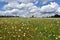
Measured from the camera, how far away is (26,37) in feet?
35.5

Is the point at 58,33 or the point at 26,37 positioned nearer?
the point at 26,37

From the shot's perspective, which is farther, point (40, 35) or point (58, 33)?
point (58, 33)

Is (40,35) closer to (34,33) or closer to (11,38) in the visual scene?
(34,33)

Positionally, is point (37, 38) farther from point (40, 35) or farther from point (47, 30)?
point (47, 30)

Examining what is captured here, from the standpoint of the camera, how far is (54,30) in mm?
13859

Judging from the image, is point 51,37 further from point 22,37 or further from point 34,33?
point 22,37

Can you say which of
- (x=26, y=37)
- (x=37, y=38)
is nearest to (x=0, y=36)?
(x=26, y=37)

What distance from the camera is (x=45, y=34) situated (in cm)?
1245

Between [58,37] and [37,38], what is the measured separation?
1.48 metres

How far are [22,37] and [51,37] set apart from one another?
214 centimetres

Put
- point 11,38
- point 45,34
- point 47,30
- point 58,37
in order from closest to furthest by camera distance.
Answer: point 11,38 < point 58,37 < point 45,34 < point 47,30

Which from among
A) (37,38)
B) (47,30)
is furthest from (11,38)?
(47,30)

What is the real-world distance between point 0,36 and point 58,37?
3.73m

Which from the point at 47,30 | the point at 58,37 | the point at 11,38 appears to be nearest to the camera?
the point at 11,38
